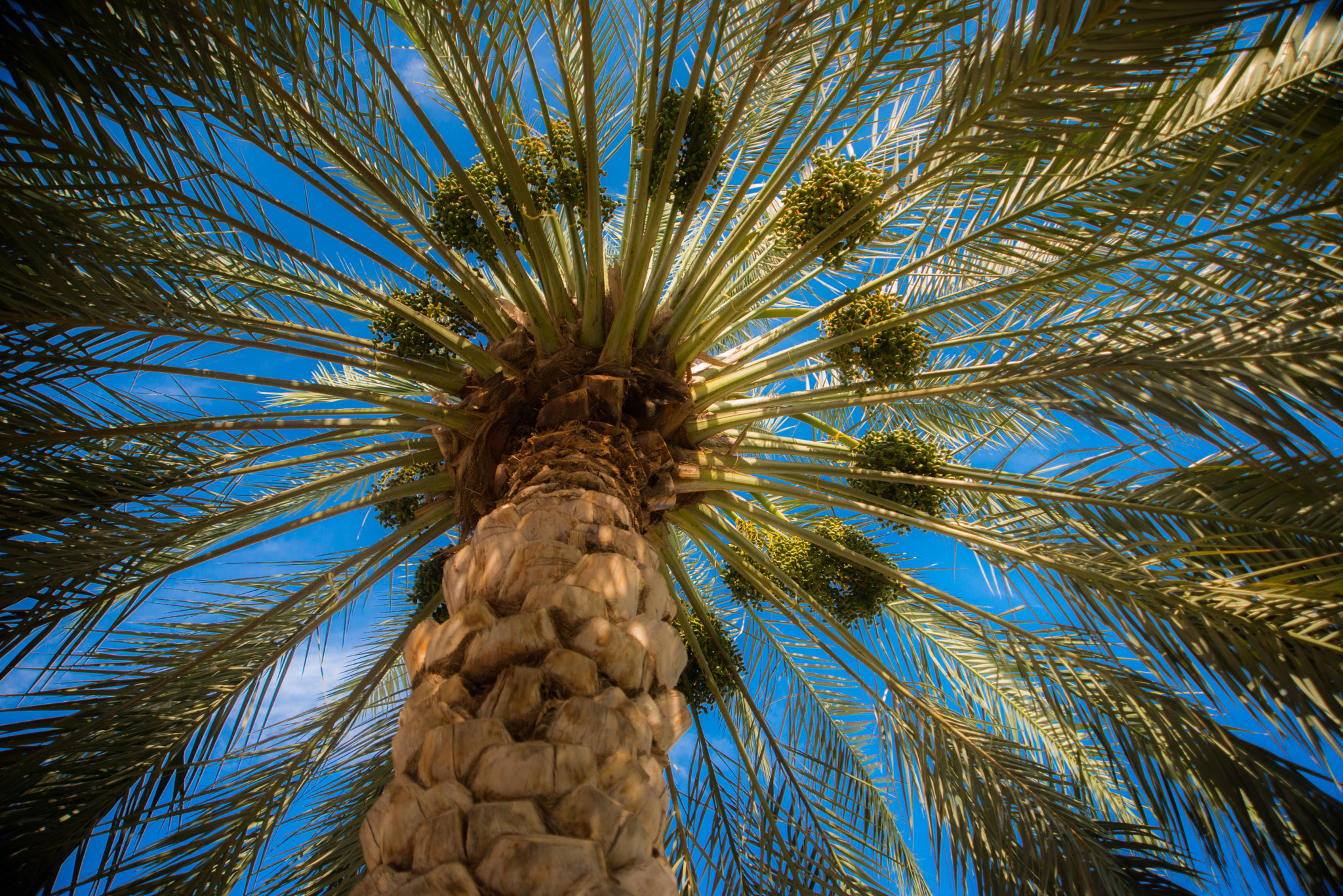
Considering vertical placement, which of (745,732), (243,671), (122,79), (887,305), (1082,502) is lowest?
(745,732)

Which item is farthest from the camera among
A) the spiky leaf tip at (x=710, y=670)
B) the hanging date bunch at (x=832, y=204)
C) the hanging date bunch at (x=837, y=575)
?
the spiky leaf tip at (x=710, y=670)

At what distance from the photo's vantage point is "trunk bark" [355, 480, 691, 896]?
193 centimetres

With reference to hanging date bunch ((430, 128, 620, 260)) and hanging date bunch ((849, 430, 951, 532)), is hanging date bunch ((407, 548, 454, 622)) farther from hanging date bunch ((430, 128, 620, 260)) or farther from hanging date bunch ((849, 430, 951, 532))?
hanging date bunch ((849, 430, 951, 532))

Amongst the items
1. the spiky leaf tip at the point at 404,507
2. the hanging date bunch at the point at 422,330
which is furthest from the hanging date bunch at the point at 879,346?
the spiky leaf tip at the point at 404,507

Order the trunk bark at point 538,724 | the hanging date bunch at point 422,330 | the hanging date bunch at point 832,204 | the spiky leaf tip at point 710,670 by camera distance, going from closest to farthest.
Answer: the trunk bark at point 538,724 → the hanging date bunch at point 832,204 → the hanging date bunch at point 422,330 → the spiky leaf tip at point 710,670

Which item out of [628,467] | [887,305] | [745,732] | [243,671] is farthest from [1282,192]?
[243,671]

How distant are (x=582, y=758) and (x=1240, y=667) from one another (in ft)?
8.18

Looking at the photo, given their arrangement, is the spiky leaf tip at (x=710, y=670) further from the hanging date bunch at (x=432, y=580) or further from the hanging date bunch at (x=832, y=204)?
the hanging date bunch at (x=832, y=204)

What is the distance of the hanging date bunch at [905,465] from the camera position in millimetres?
4250

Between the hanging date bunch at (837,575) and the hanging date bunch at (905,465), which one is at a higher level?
the hanging date bunch at (905,465)

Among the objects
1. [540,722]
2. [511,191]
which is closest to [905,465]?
[511,191]

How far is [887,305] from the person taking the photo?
4215mm

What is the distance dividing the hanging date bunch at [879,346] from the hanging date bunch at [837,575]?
3.56ft

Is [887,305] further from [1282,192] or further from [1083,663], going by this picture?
[1083,663]
